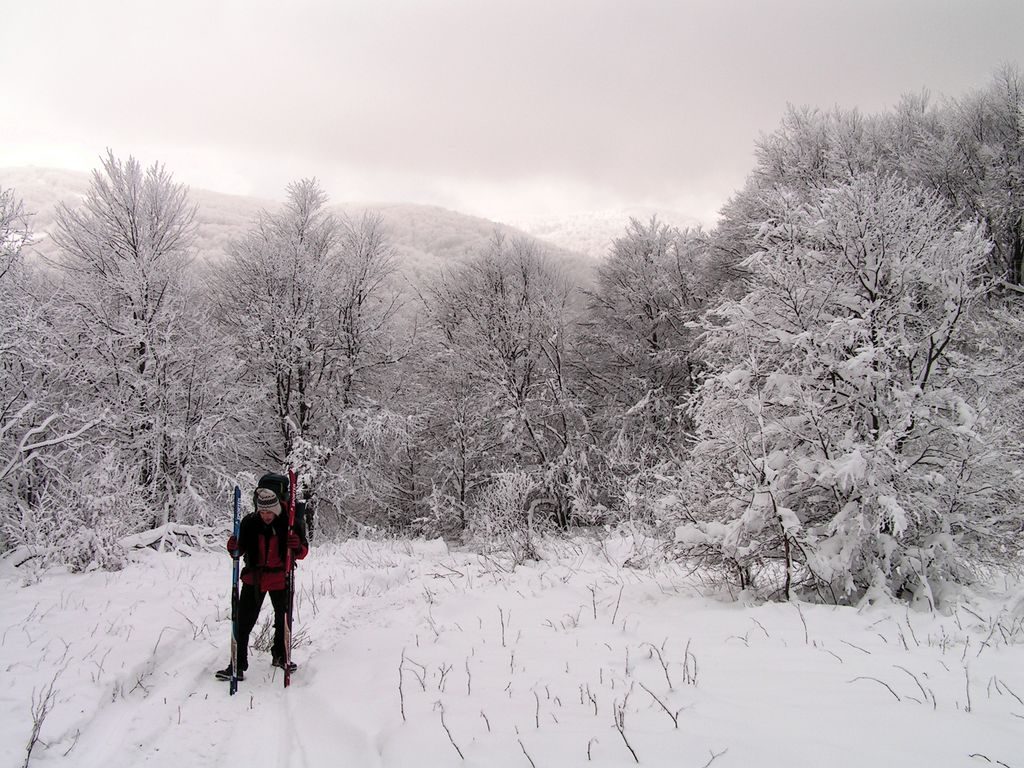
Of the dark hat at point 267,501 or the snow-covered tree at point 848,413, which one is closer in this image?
the dark hat at point 267,501

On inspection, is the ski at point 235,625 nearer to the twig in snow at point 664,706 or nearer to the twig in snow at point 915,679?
the twig in snow at point 664,706

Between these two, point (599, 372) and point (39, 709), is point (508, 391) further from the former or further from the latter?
point (39, 709)

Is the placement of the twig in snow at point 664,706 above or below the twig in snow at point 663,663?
above

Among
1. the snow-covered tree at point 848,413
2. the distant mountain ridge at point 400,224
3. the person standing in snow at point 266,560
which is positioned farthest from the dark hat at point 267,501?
the distant mountain ridge at point 400,224

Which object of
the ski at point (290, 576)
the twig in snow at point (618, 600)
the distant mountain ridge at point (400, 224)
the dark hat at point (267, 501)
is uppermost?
the distant mountain ridge at point (400, 224)

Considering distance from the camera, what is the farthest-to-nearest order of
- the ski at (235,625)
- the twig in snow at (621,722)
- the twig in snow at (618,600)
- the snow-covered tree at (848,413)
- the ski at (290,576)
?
the snow-covered tree at (848,413)
the twig in snow at (618,600)
the ski at (290,576)
the ski at (235,625)
the twig in snow at (621,722)

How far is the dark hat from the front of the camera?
516 cm

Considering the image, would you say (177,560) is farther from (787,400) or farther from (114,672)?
(787,400)

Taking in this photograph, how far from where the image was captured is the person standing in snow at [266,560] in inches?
202

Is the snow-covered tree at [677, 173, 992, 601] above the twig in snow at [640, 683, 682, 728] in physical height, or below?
above

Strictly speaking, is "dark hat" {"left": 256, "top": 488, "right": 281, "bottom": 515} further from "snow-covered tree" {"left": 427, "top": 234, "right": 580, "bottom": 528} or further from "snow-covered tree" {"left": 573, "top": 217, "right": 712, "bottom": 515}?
"snow-covered tree" {"left": 573, "top": 217, "right": 712, "bottom": 515}

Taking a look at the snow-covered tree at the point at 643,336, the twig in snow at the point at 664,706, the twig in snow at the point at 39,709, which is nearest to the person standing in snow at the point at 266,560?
the twig in snow at the point at 39,709

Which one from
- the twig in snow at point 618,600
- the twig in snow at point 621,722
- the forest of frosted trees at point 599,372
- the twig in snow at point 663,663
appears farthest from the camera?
the forest of frosted trees at point 599,372

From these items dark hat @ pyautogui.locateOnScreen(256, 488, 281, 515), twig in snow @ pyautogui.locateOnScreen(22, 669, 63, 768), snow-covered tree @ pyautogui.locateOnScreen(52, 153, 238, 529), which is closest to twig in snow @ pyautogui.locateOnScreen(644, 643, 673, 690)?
dark hat @ pyautogui.locateOnScreen(256, 488, 281, 515)
